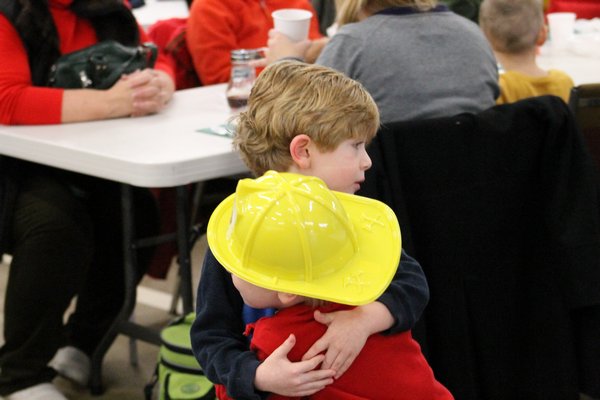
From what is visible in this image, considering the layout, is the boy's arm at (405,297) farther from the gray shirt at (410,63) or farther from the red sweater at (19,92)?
the red sweater at (19,92)

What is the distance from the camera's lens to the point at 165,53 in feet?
10.3

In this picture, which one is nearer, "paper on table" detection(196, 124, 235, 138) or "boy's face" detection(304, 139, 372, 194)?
"boy's face" detection(304, 139, 372, 194)

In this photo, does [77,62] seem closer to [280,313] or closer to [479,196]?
[479,196]

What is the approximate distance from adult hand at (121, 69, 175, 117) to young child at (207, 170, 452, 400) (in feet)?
3.99

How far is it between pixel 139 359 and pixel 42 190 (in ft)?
2.40

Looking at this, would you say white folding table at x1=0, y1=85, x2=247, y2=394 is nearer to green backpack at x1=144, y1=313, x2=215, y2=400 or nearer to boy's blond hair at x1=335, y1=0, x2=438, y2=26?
green backpack at x1=144, y1=313, x2=215, y2=400

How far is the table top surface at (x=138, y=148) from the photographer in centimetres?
206

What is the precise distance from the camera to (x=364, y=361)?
1317mm

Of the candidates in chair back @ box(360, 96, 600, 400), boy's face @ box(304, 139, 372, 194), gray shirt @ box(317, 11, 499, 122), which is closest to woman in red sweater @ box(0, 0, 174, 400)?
gray shirt @ box(317, 11, 499, 122)

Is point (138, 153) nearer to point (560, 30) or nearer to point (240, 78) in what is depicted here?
point (240, 78)

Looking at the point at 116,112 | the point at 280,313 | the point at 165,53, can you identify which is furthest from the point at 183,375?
Answer: the point at 165,53

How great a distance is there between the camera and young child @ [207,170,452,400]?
4.04ft

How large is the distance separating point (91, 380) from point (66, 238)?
1.66 feet

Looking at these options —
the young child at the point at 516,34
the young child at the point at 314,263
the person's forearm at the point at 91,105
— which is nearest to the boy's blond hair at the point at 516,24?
the young child at the point at 516,34
